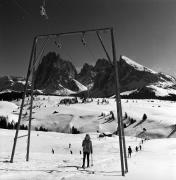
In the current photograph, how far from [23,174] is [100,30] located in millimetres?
8943

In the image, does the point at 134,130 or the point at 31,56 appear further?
the point at 134,130

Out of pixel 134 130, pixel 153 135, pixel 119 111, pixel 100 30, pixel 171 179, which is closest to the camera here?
pixel 171 179

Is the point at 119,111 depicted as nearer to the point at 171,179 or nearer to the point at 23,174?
the point at 171,179

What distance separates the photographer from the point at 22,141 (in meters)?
114

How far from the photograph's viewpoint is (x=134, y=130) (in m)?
185

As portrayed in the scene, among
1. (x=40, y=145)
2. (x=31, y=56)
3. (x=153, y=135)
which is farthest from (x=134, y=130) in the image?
(x=31, y=56)

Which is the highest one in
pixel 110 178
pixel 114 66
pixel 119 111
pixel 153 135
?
pixel 153 135

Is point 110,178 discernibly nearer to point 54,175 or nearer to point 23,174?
point 54,175

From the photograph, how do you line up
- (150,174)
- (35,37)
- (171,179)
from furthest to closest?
(35,37), (150,174), (171,179)

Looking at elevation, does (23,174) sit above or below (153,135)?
below

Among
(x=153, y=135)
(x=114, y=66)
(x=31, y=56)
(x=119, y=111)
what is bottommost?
(x=119, y=111)

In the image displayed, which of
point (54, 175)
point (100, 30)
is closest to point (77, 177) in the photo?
point (54, 175)

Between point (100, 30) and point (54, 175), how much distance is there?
850 centimetres

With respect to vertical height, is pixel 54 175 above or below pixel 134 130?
below
